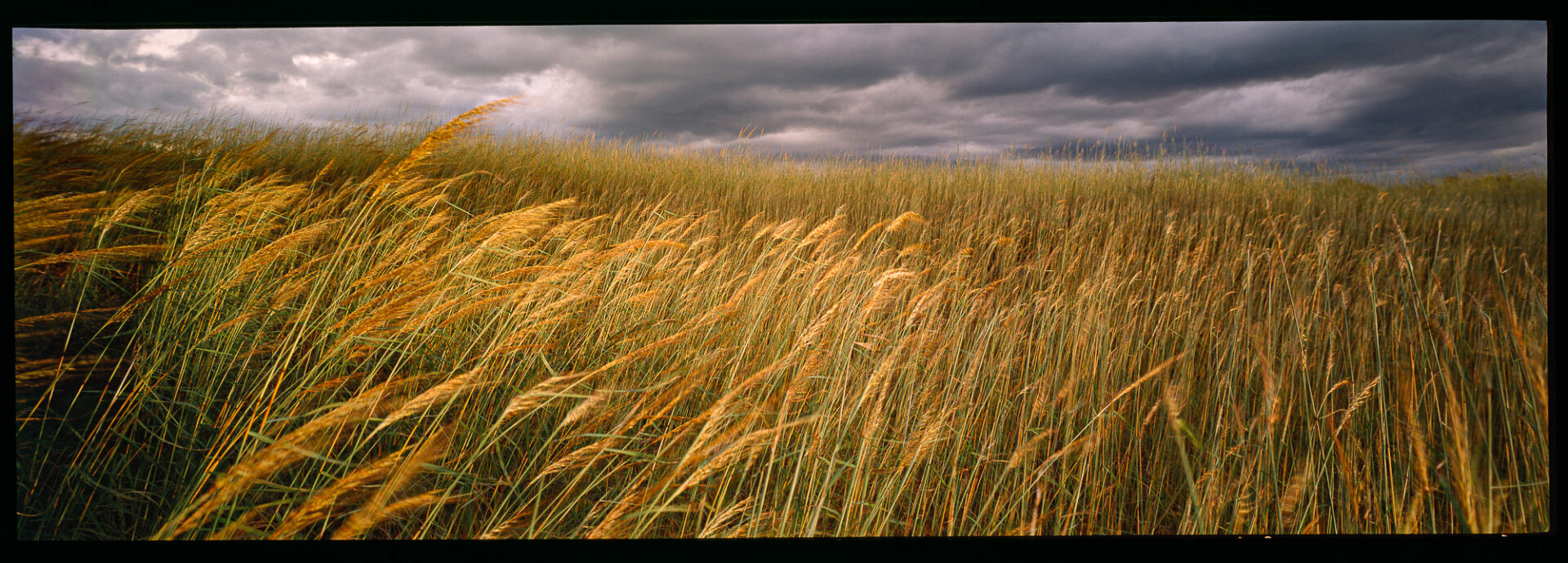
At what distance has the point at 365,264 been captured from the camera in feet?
5.92

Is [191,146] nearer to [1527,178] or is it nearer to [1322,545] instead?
[1322,545]

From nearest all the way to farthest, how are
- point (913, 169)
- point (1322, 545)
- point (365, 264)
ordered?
point (1322, 545)
point (365, 264)
point (913, 169)

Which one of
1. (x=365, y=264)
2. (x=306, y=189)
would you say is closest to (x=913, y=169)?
(x=365, y=264)

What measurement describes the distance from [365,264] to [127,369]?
58cm

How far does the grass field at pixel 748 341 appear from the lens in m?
1.41

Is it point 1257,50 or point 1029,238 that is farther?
point 1029,238

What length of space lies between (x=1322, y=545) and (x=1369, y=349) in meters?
0.57

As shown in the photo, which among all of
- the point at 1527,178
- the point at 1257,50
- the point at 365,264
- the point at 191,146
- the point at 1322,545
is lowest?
the point at 1322,545

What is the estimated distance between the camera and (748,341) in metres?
1.62

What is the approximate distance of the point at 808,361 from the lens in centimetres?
138

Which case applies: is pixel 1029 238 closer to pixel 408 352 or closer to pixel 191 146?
pixel 408 352

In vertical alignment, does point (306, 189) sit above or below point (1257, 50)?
below

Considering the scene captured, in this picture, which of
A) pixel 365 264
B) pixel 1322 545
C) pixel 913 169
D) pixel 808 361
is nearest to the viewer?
pixel 808 361

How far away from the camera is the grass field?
1.41 m
